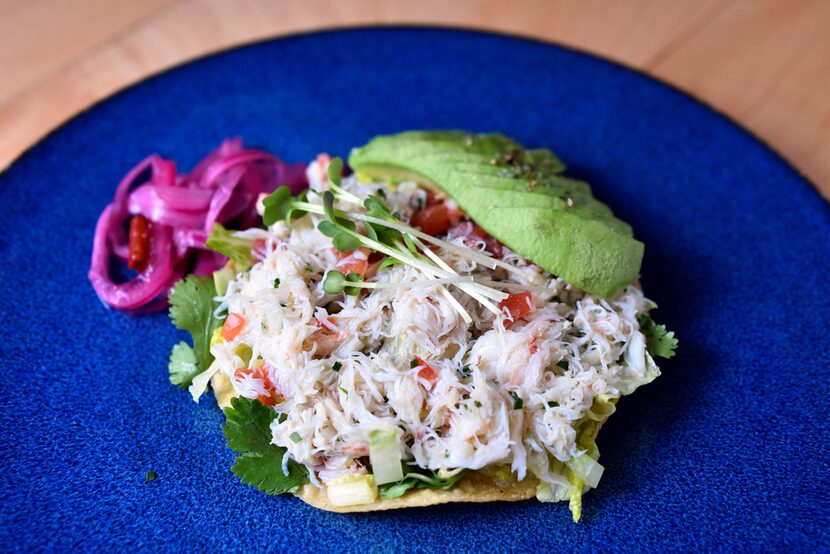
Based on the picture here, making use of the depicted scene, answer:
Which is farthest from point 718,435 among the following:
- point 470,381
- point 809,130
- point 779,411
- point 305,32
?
point 305,32

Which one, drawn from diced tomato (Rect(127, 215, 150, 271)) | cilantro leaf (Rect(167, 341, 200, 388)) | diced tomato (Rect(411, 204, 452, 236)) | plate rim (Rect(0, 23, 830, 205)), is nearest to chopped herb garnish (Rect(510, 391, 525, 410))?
diced tomato (Rect(411, 204, 452, 236))

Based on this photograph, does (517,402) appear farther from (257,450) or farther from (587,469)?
(257,450)

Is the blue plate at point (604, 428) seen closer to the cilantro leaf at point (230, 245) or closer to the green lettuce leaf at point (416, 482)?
the green lettuce leaf at point (416, 482)

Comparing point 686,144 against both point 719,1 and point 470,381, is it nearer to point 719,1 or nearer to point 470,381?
point 719,1

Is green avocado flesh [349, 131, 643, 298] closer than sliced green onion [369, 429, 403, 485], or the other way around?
sliced green onion [369, 429, 403, 485]

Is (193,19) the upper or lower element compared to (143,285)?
upper

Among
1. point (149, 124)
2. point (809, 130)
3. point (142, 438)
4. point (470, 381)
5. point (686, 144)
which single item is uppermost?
point (809, 130)

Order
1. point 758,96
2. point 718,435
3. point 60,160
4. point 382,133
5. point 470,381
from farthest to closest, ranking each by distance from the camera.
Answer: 1. point 758,96
2. point 382,133
3. point 60,160
4. point 718,435
5. point 470,381

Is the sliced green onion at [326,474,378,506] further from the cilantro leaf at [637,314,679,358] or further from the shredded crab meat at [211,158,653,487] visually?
the cilantro leaf at [637,314,679,358]
